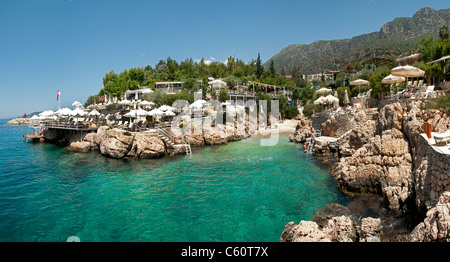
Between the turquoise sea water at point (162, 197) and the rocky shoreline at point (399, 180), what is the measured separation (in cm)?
150

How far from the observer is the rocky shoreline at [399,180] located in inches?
264

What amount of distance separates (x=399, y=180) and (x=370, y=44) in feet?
414

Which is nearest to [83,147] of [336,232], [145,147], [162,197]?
[145,147]

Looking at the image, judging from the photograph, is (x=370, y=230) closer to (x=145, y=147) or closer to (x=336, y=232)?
(x=336, y=232)

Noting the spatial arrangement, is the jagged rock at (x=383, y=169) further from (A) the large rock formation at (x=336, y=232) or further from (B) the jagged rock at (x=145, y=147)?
(B) the jagged rock at (x=145, y=147)

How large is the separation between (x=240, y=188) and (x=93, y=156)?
15.6 m

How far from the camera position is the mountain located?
89.7 metres

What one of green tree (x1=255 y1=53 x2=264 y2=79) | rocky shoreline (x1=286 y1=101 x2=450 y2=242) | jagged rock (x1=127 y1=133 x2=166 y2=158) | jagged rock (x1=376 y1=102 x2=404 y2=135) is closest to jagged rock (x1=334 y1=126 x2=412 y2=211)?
rocky shoreline (x1=286 y1=101 x2=450 y2=242)

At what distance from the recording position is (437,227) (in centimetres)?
578

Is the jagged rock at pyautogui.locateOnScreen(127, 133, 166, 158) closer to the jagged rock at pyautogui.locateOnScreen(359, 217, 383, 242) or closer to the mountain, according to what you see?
the jagged rock at pyautogui.locateOnScreen(359, 217, 383, 242)

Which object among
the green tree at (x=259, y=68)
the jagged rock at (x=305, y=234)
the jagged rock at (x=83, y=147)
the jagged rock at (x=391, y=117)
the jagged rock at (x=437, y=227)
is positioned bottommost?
the jagged rock at (x=305, y=234)

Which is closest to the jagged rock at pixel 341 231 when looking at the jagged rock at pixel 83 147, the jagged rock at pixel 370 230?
the jagged rock at pixel 370 230

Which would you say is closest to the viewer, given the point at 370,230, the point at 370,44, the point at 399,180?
the point at 370,230

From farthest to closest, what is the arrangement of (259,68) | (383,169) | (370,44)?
(370,44), (259,68), (383,169)
